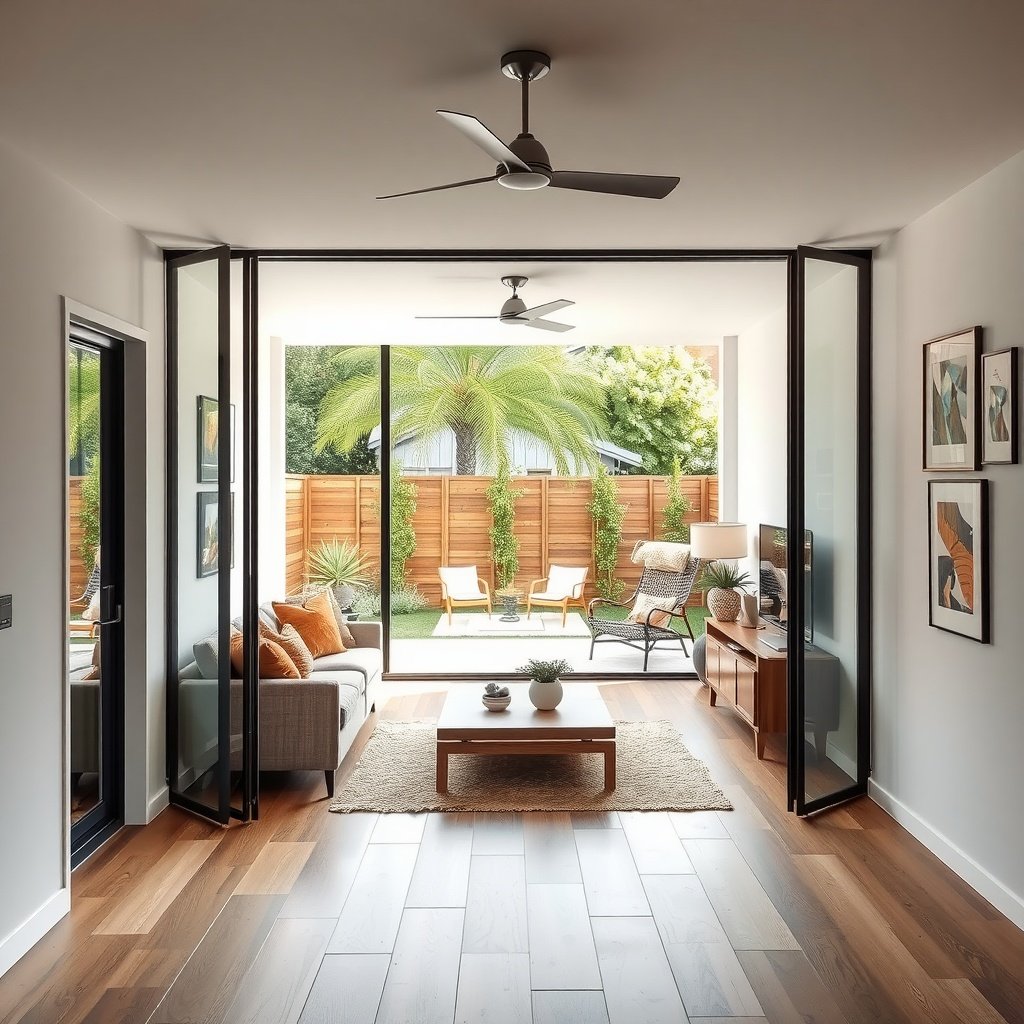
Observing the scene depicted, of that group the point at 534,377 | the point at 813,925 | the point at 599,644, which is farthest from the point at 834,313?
the point at 534,377

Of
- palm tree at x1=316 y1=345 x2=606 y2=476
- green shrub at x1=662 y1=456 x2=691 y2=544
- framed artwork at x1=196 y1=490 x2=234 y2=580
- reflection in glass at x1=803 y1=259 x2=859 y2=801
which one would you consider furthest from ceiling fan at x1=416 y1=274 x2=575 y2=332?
palm tree at x1=316 y1=345 x2=606 y2=476

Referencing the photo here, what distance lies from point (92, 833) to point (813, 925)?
2.84 metres

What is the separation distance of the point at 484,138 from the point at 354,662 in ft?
12.3

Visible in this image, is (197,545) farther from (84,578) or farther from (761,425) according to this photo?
(761,425)

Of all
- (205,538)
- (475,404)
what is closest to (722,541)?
(205,538)

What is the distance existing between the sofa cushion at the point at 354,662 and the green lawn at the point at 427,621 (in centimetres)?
327

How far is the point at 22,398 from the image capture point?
9.61 feet

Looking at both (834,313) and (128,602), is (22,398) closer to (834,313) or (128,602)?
(128,602)

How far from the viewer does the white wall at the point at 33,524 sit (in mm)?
2830

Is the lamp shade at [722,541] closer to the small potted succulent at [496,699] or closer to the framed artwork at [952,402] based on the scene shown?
the small potted succulent at [496,699]

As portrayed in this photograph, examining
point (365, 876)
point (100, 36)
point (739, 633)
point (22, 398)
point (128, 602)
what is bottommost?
point (365, 876)

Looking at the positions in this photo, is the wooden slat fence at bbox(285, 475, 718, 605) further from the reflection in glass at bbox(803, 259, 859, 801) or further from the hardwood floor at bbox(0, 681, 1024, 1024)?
the hardwood floor at bbox(0, 681, 1024, 1024)

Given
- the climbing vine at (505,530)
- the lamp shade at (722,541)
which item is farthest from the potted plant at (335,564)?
the lamp shade at (722,541)

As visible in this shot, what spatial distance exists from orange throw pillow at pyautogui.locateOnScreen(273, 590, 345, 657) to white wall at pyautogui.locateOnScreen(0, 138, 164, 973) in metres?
2.25
